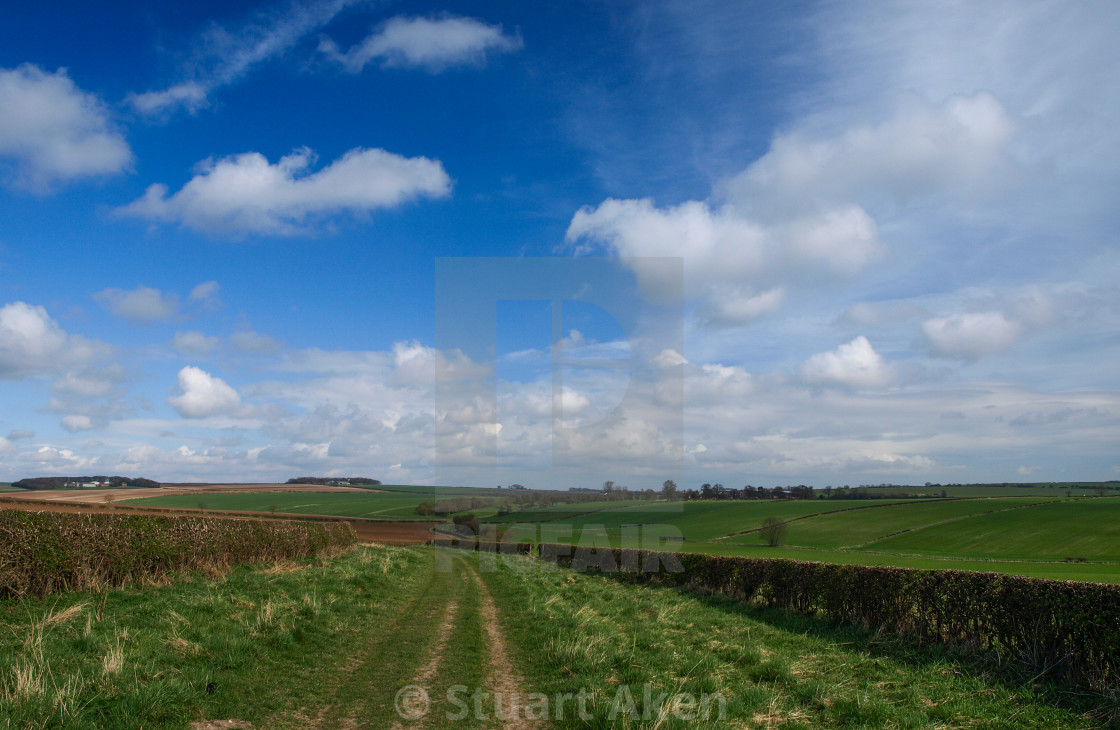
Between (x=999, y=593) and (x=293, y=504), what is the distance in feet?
326

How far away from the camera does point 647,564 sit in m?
24.8

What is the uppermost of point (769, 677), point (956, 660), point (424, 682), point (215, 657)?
point (215, 657)

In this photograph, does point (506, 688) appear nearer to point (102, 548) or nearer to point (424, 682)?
point (424, 682)

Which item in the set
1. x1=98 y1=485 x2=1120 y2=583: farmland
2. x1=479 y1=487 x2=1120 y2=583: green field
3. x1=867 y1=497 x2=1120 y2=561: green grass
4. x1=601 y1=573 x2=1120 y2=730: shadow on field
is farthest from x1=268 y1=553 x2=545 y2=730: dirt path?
x1=867 y1=497 x2=1120 y2=561: green grass

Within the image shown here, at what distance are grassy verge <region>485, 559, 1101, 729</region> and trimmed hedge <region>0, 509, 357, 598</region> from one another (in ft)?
28.1

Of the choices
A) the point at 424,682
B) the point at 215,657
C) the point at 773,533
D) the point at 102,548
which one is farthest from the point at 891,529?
the point at 215,657

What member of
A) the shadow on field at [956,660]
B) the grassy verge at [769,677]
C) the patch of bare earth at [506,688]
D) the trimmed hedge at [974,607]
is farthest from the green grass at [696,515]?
the patch of bare earth at [506,688]

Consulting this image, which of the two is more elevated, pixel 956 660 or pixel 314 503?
pixel 956 660

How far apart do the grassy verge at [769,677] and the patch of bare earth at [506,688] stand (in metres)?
0.27

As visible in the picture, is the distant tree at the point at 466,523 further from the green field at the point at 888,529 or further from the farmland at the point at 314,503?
the farmland at the point at 314,503

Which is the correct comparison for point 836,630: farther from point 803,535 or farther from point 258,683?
point 803,535

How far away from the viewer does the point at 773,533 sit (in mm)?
68750

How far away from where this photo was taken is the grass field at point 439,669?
5789 millimetres

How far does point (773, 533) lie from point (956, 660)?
208 ft
